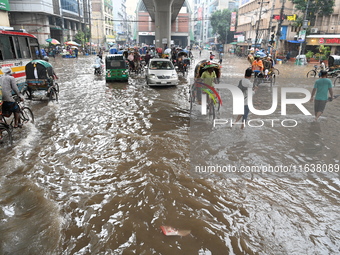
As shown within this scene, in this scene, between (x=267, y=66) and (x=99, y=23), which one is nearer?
(x=267, y=66)

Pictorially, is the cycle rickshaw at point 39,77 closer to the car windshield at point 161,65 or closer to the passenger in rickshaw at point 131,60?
the car windshield at point 161,65

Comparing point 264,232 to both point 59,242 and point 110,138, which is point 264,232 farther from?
point 110,138

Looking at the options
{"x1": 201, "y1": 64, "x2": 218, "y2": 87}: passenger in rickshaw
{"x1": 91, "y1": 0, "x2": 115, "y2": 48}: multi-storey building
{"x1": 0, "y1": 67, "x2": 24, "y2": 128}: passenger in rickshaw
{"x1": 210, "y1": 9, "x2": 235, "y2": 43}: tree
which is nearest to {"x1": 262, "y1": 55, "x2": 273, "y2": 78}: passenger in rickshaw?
{"x1": 201, "y1": 64, "x2": 218, "y2": 87}: passenger in rickshaw

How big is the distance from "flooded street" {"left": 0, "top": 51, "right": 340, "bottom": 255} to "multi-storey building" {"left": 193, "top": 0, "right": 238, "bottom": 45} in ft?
246

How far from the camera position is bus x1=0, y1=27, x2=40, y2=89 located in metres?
11.3

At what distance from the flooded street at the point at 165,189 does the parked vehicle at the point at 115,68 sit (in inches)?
325

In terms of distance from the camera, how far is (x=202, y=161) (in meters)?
5.71

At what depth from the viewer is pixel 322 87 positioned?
7578 millimetres

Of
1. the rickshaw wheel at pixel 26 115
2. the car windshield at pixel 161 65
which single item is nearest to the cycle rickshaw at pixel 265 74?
the car windshield at pixel 161 65

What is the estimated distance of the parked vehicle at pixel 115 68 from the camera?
16144mm

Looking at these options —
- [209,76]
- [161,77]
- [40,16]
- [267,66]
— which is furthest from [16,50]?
[40,16]

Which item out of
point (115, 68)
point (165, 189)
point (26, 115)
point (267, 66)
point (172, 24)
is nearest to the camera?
point (165, 189)

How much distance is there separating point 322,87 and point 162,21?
24.1 metres

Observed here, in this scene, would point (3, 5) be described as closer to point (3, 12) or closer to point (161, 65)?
point (3, 12)
